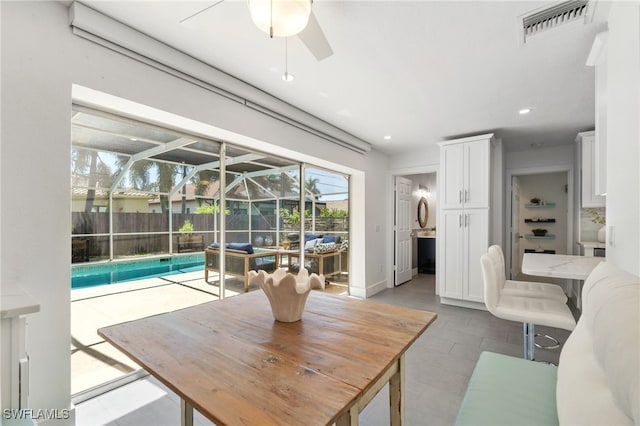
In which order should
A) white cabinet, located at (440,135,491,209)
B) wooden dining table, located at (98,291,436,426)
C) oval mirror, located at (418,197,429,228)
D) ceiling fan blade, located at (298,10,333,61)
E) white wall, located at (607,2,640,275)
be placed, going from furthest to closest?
oval mirror, located at (418,197,429,228) → white cabinet, located at (440,135,491,209) → ceiling fan blade, located at (298,10,333,61) → white wall, located at (607,2,640,275) → wooden dining table, located at (98,291,436,426)

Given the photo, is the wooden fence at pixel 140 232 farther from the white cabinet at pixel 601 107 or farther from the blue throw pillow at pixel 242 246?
the white cabinet at pixel 601 107

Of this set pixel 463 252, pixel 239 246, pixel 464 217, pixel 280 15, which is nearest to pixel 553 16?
pixel 280 15

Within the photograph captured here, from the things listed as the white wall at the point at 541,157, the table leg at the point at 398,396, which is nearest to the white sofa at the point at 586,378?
the table leg at the point at 398,396

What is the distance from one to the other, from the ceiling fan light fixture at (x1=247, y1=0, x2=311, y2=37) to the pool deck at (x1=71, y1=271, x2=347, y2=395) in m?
2.43

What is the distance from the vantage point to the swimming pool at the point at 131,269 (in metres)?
2.41

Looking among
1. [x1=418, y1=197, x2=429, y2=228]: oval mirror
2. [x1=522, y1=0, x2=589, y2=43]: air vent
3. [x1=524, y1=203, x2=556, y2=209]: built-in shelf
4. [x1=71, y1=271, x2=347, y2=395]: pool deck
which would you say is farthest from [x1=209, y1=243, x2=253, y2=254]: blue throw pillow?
[x1=524, y1=203, x2=556, y2=209]: built-in shelf

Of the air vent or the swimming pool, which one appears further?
the swimming pool

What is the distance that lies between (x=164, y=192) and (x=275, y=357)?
2.20 meters

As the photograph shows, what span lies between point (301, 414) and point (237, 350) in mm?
440

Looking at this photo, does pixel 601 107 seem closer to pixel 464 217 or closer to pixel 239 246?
pixel 464 217

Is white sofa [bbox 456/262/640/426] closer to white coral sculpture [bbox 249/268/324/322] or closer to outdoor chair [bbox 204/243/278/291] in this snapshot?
white coral sculpture [bbox 249/268/324/322]

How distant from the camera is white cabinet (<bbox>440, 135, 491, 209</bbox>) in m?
3.86

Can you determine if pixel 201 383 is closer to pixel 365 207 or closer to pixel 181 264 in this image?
pixel 181 264

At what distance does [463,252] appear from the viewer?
405 centimetres
